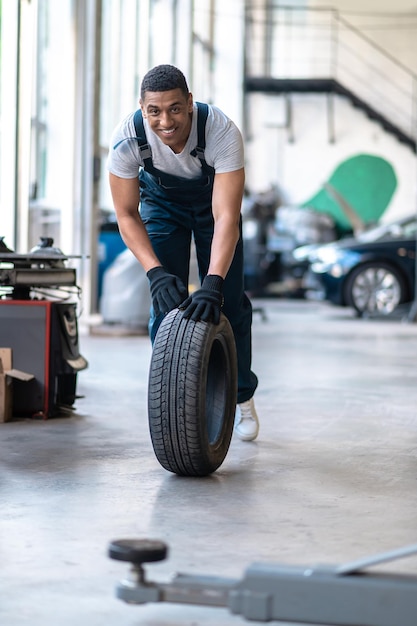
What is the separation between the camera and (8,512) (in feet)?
8.13

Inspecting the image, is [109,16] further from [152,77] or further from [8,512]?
[8,512]

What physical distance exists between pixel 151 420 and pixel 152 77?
3.04ft

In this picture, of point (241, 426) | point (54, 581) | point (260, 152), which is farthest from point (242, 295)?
point (260, 152)

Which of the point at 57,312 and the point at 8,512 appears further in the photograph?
the point at 57,312

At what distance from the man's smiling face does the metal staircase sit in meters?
13.2

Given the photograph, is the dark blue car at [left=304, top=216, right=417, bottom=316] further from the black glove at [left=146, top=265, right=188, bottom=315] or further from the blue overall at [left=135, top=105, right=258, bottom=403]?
the black glove at [left=146, top=265, right=188, bottom=315]

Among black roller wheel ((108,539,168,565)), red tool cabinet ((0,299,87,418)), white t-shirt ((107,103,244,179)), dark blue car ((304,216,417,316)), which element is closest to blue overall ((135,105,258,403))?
white t-shirt ((107,103,244,179))

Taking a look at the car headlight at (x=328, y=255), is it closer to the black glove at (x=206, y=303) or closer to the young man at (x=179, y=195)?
the young man at (x=179, y=195)

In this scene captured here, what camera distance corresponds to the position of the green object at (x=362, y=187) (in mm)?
16062

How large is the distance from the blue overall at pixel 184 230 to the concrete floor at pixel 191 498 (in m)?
0.43

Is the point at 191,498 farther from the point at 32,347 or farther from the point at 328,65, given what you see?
the point at 328,65

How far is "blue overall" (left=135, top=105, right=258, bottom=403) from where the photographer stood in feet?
10.7

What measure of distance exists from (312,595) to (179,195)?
1925 mm

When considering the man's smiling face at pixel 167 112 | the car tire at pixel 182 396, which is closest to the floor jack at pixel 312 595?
the car tire at pixel 182 396
